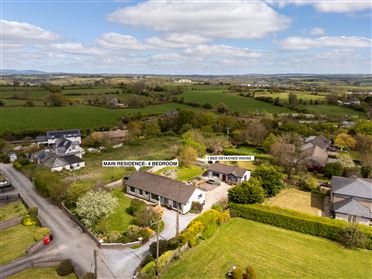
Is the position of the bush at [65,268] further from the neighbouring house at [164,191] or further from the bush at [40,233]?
the neighbouring house at [164,191]

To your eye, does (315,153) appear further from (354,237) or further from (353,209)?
(354,237)

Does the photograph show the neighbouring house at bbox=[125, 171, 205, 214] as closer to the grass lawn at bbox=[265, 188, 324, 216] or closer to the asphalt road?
the asphalt road

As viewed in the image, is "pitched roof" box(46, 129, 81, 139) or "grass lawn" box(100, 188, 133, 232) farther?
"pitched roof" box(46, 129, 81, 139)

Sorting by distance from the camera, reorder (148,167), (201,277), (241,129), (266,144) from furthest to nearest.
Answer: (241,129) < (266,144) < (148,167) < (201,277)

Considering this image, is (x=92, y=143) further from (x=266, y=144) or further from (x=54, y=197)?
(x=266, y=144)

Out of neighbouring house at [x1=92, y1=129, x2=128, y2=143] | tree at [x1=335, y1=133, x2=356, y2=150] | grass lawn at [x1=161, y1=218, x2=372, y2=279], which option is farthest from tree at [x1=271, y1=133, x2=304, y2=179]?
neighbouring house at [x1=92, y1=129, x2=128, y2=143]

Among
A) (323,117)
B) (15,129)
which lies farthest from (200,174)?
(323,117)
